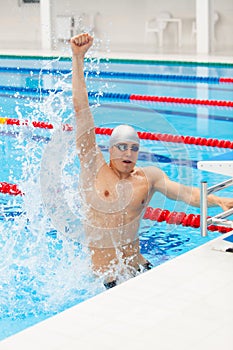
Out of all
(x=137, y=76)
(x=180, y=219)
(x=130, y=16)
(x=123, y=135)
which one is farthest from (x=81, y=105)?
(x=130, y=16)

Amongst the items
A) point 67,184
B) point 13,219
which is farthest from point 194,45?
point 67,184

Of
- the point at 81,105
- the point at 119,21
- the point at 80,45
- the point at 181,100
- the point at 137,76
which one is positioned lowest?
the point at 181,100

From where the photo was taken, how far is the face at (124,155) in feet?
11.0

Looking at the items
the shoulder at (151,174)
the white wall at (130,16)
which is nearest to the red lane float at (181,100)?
the shoulder at (151,174)

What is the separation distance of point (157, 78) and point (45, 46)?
5.35 meters

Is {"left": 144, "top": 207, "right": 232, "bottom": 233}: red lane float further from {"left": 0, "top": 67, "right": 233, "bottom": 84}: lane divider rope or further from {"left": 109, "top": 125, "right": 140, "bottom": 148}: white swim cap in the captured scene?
{"left": 0, "top": 67, "right": 233, "bottom": 84}: lane divider rope

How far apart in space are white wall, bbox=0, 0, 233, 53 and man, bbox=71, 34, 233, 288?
415 inches

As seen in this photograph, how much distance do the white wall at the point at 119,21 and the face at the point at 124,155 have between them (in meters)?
10.7

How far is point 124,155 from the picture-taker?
337cm

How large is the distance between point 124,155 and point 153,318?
0.92 meters

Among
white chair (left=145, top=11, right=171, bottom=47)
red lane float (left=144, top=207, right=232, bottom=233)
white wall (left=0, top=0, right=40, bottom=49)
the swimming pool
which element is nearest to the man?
the swimming pool

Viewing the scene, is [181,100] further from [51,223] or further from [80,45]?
[80,45]

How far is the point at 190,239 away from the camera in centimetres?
461

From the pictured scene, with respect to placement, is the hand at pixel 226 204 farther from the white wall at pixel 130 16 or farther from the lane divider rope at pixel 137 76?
the white wall at pixel 130 16
